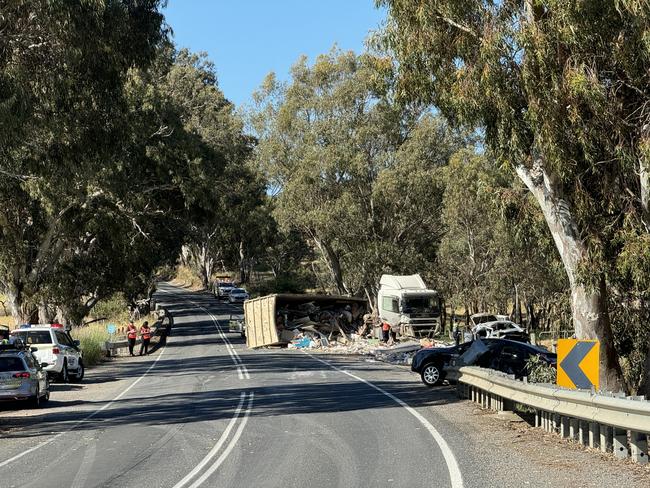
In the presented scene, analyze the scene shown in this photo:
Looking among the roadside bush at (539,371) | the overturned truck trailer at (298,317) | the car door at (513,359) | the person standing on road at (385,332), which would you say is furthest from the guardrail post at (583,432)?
the overturned truck trailer at (298,317)

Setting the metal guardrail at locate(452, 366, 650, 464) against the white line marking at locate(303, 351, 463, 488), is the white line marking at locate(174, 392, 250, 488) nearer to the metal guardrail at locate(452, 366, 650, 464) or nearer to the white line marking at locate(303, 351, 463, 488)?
the white line marking at locate(303, 351, 463, 488)

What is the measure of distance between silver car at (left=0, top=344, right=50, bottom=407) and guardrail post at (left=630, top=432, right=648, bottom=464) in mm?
14094

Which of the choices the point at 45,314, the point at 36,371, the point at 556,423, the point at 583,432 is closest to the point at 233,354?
the point at 45,314

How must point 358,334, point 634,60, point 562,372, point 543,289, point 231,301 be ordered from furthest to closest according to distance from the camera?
point 231,301 < point 543,289 < point 358,334 < point 634,60 < point 562,372

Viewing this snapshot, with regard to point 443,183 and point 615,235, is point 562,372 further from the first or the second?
point 443,183

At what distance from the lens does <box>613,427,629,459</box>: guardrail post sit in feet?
36.0

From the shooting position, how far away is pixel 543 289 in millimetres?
51250

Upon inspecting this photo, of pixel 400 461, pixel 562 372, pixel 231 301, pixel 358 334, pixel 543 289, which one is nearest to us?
pixel 400 461

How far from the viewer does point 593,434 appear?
12.0 m

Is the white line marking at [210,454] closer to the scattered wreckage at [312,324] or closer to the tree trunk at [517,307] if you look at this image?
the scattered wreckage at [312,324]

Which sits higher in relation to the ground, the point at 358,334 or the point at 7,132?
the point at 7,132

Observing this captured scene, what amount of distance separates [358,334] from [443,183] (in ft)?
43.4

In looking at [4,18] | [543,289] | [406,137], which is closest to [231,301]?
[406,137]

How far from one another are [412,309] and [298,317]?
20.5ft
